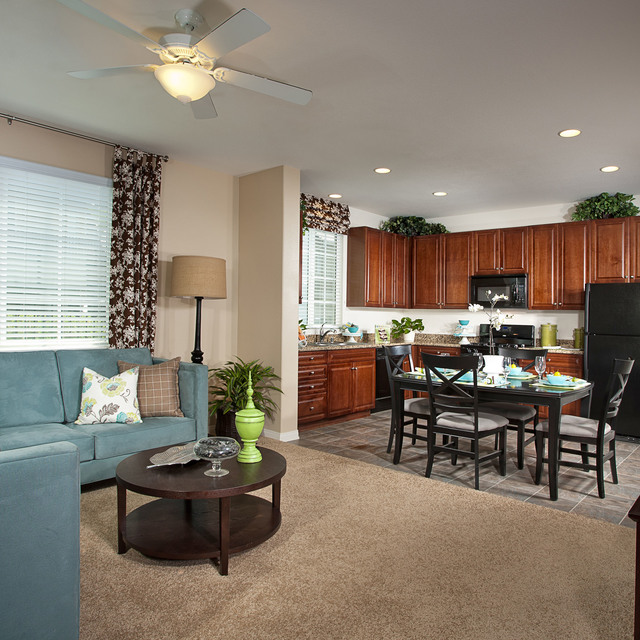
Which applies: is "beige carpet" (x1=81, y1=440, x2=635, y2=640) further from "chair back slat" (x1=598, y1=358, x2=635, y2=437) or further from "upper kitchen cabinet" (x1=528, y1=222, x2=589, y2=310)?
"upper kitchen cabinet" (x1=528, y1=222, x2=589, y2=310)

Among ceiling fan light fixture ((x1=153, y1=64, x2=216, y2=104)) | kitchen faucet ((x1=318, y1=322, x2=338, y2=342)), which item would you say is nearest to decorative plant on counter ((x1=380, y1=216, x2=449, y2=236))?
kitchen faucet ((x1=318, y1=322, x2=338, y2=342))

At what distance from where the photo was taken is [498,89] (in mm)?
3195

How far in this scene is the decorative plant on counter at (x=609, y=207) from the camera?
5.60m

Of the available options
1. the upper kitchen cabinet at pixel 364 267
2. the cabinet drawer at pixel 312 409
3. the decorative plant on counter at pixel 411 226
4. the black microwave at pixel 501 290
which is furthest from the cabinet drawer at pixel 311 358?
the decorative plant on counter at pixel 411 226

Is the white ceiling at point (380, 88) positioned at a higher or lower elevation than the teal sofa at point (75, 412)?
higher

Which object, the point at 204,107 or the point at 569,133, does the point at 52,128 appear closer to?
the point at 204,107

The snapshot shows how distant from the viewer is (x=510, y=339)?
6461 millimetres

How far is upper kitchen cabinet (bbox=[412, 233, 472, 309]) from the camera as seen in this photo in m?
6.71

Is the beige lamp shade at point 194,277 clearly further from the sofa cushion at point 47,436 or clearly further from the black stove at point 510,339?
the black stove at point 510,339

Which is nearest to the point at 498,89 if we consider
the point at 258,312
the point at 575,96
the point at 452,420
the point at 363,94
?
the point at 575,96

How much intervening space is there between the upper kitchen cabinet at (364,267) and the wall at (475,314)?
0.22m

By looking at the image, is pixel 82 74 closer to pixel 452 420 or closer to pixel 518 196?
pixel 452 420

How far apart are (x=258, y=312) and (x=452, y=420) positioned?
2246 millimetres

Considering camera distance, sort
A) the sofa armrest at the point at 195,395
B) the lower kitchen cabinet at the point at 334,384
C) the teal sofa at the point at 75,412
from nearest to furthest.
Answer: the teal sofa at the point at 75,412
the sofa armrest at the point at 195,395
the lower kitchen cabinet at the point at 334,384
